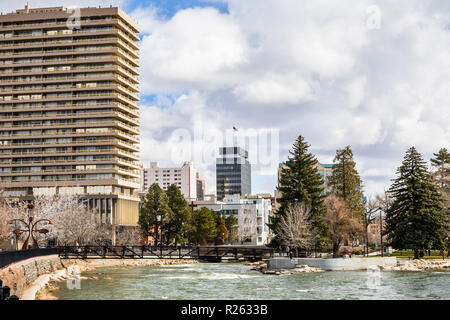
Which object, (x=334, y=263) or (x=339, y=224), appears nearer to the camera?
(x=334, y=263)

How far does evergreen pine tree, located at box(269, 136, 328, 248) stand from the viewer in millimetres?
74812

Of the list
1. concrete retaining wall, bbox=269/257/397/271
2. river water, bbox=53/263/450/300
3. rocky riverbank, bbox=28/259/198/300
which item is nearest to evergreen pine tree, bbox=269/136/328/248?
concrete retaining wall, bbox=269/257/397/271

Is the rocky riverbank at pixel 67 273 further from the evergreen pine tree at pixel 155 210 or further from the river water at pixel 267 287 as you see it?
the evergreen pine tree at pixel 155 210

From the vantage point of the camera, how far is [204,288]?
48.3m

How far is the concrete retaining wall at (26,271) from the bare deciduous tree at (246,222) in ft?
286

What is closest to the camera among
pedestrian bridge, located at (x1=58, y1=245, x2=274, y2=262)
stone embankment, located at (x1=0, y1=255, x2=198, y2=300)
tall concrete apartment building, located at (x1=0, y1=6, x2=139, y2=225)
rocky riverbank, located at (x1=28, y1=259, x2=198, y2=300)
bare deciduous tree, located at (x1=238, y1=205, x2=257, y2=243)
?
stone embankment, located at (x1=0, y1=255, x2=198, y2=300)

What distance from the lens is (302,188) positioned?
248 ft

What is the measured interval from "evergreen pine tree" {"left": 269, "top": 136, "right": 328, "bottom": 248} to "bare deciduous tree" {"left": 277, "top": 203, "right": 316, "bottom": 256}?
1.18 metres

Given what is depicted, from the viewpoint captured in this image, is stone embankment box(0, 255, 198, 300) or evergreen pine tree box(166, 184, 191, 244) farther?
evergreen pine tree box(166, 184, 191, 244)

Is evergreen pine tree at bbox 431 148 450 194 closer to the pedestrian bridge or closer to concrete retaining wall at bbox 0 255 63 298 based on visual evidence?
the pedestrian bridge

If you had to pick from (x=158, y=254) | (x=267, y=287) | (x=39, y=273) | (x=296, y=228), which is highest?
(x=296, y=228)

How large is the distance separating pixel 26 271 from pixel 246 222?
11134 cm

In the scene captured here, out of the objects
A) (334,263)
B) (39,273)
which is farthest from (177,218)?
(39,273)

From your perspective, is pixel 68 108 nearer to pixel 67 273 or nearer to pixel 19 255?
pixel 67 273
